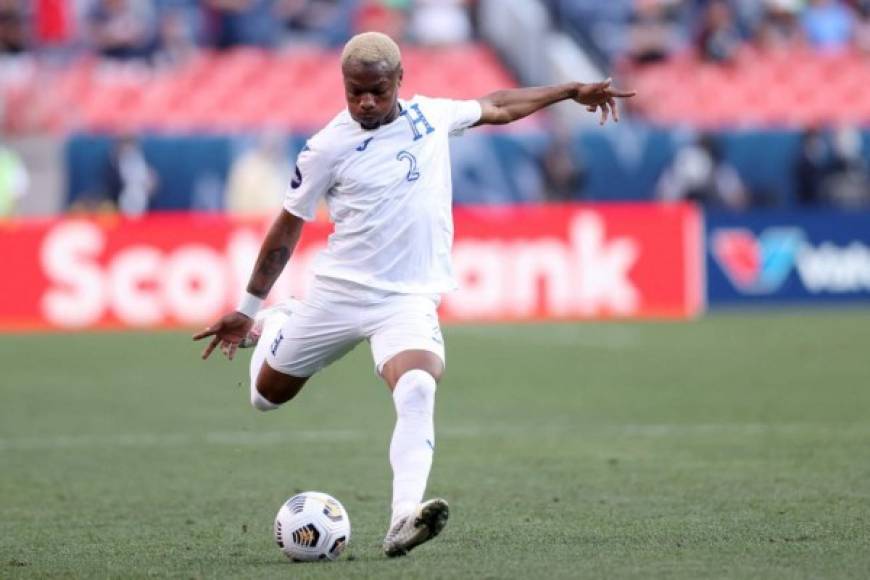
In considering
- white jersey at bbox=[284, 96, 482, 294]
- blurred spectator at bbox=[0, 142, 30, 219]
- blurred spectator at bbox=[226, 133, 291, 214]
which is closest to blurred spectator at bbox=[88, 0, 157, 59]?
blurred spectator at bbox=[0, 142, 30, 219]

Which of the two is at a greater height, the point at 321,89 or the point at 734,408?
the point at 321,89

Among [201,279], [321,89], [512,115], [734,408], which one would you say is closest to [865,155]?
[321,89]

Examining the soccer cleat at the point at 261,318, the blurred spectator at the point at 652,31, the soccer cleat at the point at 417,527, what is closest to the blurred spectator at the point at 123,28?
the blurred spectator at the point at 652,31

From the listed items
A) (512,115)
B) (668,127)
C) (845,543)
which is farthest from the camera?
(668,127)

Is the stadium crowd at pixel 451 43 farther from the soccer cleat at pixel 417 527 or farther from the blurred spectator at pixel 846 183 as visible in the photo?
the soccer cleat at pixel 417 527

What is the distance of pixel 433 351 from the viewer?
284 inches

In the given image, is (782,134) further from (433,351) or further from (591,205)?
(433,351)

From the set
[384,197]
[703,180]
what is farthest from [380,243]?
[703,180]

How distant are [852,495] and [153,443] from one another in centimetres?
486

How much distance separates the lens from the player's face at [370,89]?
6.96 metres

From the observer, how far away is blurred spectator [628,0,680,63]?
87.8 feet

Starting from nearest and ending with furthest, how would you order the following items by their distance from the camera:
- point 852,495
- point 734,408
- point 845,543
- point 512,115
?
point 845,543 < point 512,115 < point 852,495 < point 734,408

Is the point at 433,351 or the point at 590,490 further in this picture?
the point at 590,490

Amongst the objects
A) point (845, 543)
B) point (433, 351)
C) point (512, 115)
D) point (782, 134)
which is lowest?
point (845, 543)
